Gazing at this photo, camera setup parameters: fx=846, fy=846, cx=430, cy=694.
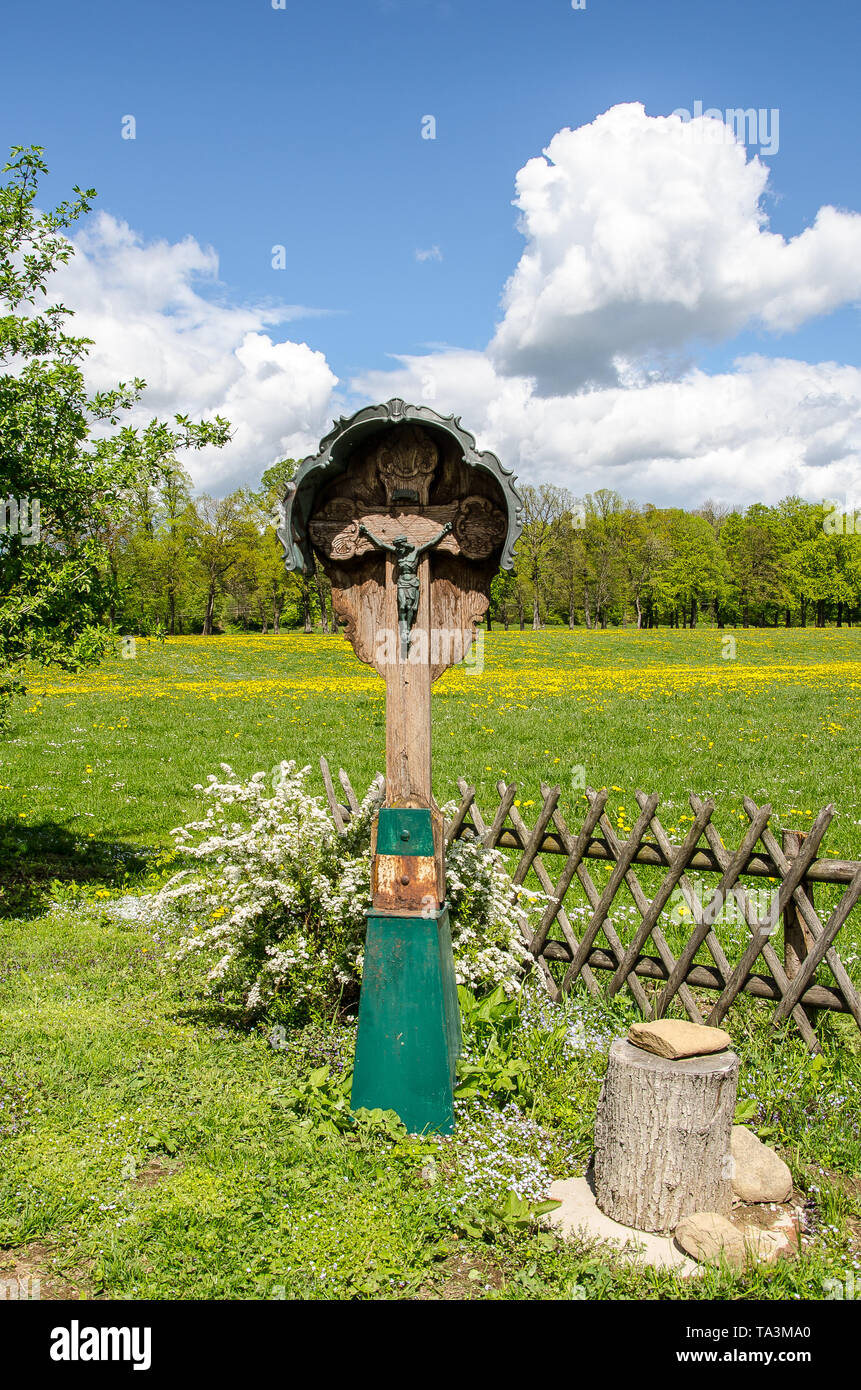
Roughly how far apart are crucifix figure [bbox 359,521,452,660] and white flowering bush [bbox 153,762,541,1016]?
1722mm

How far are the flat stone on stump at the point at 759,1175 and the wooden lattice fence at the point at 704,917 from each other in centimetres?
119

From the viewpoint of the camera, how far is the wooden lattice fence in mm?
4992

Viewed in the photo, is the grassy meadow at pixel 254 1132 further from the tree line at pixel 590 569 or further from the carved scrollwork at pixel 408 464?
the tree line at pixel 590 569

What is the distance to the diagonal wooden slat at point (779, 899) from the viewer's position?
4934mm

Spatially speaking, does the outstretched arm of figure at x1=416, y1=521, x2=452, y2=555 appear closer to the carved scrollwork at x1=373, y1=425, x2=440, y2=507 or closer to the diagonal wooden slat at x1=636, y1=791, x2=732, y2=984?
the carved scrollwork at x1=373, y1=425, x2=440, y2=507

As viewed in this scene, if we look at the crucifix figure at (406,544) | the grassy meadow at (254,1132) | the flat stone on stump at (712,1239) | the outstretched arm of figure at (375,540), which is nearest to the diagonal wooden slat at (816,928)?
the grassy meadow at (254,1132)

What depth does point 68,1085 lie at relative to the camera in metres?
4.85

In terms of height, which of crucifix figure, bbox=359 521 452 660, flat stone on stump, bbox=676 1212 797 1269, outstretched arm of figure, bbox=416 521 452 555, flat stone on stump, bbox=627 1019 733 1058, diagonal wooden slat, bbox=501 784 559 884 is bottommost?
flat stone on stump, bbox=676 1212 797 1269

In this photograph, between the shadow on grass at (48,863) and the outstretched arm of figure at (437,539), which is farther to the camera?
the shadow on grass at (48,863)

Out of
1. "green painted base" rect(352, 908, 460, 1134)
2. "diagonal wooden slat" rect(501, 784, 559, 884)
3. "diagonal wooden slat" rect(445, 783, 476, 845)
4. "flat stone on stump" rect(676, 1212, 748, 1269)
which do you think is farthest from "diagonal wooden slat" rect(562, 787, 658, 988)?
"flat stone on stump" rect(676, 1212, 748, 1269)

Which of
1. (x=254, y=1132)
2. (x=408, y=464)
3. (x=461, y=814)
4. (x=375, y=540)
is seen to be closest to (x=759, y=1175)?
(x=254, y=1132)

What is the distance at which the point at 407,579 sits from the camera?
4738 mm

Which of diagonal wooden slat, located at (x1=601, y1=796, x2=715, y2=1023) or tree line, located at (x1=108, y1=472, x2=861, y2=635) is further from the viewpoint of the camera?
tree line, located at (x1=108, y1=472, x2=861, y2=635)
